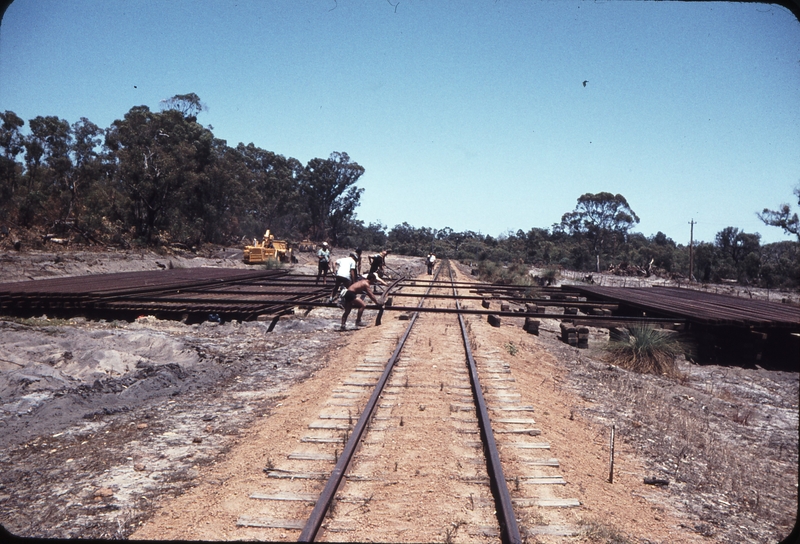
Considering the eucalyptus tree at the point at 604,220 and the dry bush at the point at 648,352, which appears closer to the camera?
the dry bush at the point at 648,352

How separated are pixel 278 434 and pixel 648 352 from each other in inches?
341

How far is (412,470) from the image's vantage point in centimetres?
468

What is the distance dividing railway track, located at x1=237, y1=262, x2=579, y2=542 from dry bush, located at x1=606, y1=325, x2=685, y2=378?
188 inches

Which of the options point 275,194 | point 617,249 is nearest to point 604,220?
point 617,249

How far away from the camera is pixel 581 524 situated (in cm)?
389

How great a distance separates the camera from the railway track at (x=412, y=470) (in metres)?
3.74

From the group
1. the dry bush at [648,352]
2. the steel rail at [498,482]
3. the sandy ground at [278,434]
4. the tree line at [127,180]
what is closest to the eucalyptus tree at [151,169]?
the tree line at [127,180]

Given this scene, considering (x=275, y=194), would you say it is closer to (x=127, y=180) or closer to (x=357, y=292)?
(x=127, y=180)

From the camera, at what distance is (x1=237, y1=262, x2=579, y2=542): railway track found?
374cm

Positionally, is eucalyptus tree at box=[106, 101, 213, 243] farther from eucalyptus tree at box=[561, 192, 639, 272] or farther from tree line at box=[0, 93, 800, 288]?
eucalyptus tree at box=[561, 192, 639, 272]

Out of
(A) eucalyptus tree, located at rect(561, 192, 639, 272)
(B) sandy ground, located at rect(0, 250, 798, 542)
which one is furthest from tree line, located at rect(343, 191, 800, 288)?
(B) sandy ground, located at rect(0, 250, 798, 542)

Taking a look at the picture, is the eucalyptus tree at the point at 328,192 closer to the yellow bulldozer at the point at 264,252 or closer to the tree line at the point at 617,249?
the tree line at the point at 617,249

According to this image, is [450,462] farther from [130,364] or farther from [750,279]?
[750,279]

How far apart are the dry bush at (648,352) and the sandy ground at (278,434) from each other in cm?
50
